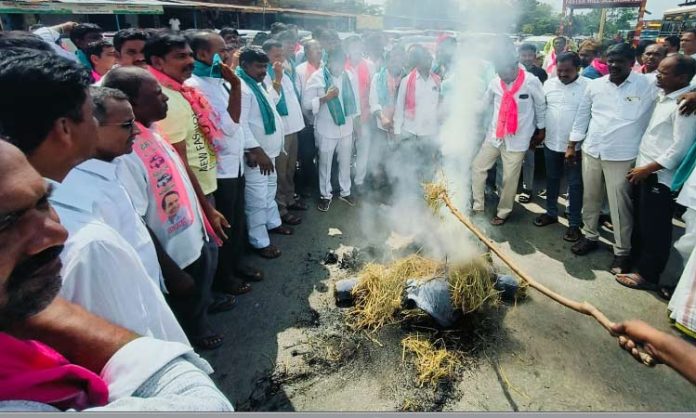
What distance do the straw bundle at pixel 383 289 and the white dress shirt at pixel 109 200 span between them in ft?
6.33

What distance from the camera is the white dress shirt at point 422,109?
20.1ft

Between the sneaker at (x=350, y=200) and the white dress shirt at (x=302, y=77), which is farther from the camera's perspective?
the sneaker at (x=350, y=200)

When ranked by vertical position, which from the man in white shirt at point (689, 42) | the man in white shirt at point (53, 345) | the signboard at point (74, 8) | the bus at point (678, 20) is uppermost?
the signboard at point (74, 8)

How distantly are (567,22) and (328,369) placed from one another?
17.5 metres

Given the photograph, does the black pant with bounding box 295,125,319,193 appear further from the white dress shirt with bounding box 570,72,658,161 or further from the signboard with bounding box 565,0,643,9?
the signboard with bounding box 565,0,643,9

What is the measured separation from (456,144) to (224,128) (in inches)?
143

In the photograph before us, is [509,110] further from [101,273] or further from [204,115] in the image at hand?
[101,273]

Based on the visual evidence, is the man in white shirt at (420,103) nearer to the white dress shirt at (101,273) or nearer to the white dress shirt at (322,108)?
the white dress shirt at (322,108)

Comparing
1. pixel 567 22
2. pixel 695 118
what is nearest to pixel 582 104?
pixel 695 118

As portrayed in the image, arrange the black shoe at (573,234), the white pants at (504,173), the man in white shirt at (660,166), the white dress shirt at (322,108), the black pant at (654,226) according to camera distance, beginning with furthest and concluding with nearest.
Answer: the white dress shirt at (322,108), the white pants at (504,173), the black shoe at (573,234), the black pant at (654,226), the man in white shirt at (660,166)

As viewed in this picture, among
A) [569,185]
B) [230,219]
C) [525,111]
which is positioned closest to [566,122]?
[525,111]

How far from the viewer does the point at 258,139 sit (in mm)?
4766

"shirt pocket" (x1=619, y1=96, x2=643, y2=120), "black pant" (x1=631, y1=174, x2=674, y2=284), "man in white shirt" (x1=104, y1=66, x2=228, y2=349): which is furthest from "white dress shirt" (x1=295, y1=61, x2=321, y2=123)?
"black pant" (x1=631, y1=174, x2=674, y2=284)

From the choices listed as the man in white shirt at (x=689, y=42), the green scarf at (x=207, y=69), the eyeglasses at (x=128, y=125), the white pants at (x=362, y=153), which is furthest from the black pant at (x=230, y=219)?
the man in white shirt at (x=689, y=42)
